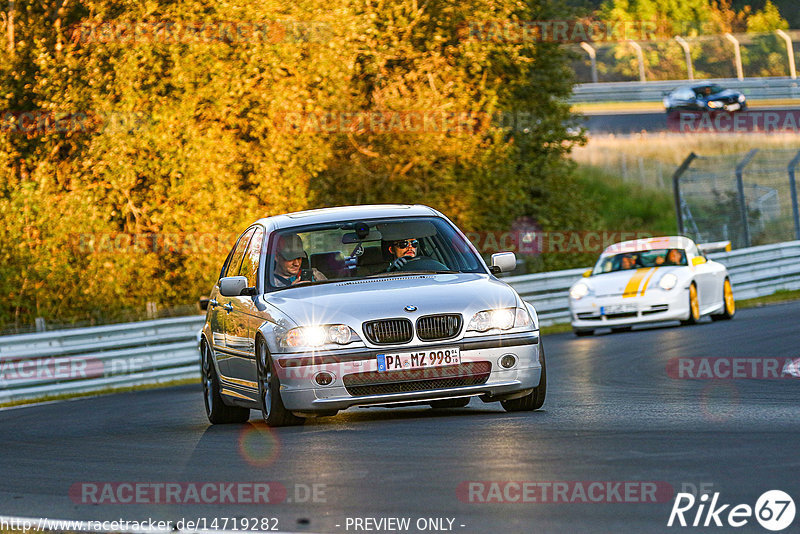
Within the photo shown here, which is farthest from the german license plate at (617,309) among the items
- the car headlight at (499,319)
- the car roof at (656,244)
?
the car headlight at (499,319)

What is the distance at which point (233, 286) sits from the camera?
10727 mm

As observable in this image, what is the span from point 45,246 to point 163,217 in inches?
95.7

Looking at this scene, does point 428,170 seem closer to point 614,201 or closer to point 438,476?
point 614,201

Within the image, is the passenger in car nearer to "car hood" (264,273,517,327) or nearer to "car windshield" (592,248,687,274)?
"car hood" (264,273,517,327)

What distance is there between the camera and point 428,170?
30.7m

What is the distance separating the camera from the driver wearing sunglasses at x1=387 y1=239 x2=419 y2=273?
10.8m

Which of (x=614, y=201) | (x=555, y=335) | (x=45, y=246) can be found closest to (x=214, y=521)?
(x=555, y=335)

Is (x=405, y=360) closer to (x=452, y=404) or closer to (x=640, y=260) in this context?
(x=452, y=404)

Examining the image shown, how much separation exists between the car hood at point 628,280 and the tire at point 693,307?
33cm

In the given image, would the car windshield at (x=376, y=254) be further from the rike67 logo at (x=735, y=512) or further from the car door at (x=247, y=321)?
the rike67 logo at (x=735, y=512)
